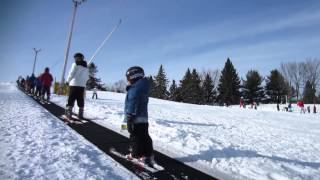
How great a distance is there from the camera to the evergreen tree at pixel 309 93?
246ft

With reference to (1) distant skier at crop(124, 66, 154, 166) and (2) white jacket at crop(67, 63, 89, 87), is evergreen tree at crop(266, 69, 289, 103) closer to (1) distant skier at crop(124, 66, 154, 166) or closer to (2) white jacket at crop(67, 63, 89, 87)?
(2) white jacket at crop(67, 63, 89, 87)

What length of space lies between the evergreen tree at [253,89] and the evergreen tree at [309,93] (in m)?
11.6

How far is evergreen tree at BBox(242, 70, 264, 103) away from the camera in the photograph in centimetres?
7894

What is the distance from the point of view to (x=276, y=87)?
260ft

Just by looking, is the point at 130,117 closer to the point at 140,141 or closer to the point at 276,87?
the point at 140,141

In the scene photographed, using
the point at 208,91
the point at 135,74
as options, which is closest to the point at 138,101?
the point at 135,74

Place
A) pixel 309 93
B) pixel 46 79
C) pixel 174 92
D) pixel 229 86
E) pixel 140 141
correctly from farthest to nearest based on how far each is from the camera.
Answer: pixel 174 92 < pixel 229 86 < pixel 309 93 < pixel 46 79 < pixel 140 141

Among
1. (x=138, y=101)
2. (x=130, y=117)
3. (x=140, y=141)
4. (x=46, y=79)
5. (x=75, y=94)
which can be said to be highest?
(x=46, y=79)

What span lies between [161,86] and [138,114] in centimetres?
8220

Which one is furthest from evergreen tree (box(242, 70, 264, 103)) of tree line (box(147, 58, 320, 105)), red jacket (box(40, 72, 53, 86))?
red jacket (box(40, 72, 53, 86))

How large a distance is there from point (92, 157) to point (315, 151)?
7522 mm

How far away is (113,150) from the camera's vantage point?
556 cm

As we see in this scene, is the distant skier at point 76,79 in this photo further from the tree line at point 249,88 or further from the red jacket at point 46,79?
the tree line at point 249,88

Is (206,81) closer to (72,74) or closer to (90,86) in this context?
(90,86)
